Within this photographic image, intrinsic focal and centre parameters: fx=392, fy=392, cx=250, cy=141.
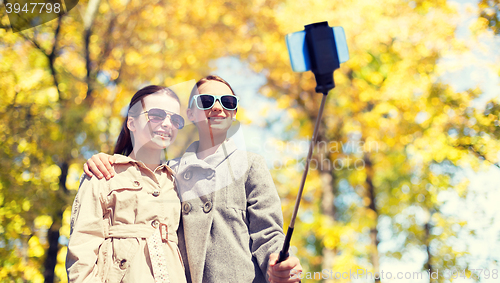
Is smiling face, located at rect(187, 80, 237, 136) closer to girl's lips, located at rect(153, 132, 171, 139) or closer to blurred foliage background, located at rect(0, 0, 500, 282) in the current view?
girl's lips, located at rect(153, 132, 171, 139)

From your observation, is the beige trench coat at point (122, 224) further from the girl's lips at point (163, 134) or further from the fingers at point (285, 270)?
the fingers at point (285, 270)

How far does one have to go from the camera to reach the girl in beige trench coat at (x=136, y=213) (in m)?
2.04

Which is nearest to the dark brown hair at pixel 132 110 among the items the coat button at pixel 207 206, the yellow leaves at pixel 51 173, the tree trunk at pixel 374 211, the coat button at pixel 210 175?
the coat button at pixel 210 175

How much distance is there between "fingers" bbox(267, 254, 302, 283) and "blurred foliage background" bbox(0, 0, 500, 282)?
74.8 inches

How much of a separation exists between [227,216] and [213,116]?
646 millimetres

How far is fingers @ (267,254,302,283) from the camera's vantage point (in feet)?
6.50

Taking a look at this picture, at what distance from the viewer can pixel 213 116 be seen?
254cm

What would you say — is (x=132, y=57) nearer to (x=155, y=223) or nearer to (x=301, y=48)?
(x=155, y=223)

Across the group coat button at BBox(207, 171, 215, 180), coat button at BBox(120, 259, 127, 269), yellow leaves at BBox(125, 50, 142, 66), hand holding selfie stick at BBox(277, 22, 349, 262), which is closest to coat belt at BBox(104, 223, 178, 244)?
coat button at BBox(120, 259, 127, 269)

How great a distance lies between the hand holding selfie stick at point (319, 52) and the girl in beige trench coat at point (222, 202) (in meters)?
0.87

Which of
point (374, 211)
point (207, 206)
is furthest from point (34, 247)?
point (374, 211)

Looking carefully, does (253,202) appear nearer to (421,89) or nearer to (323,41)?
(323,41)

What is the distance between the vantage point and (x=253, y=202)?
8.01ft

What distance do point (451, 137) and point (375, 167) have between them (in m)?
3.05
